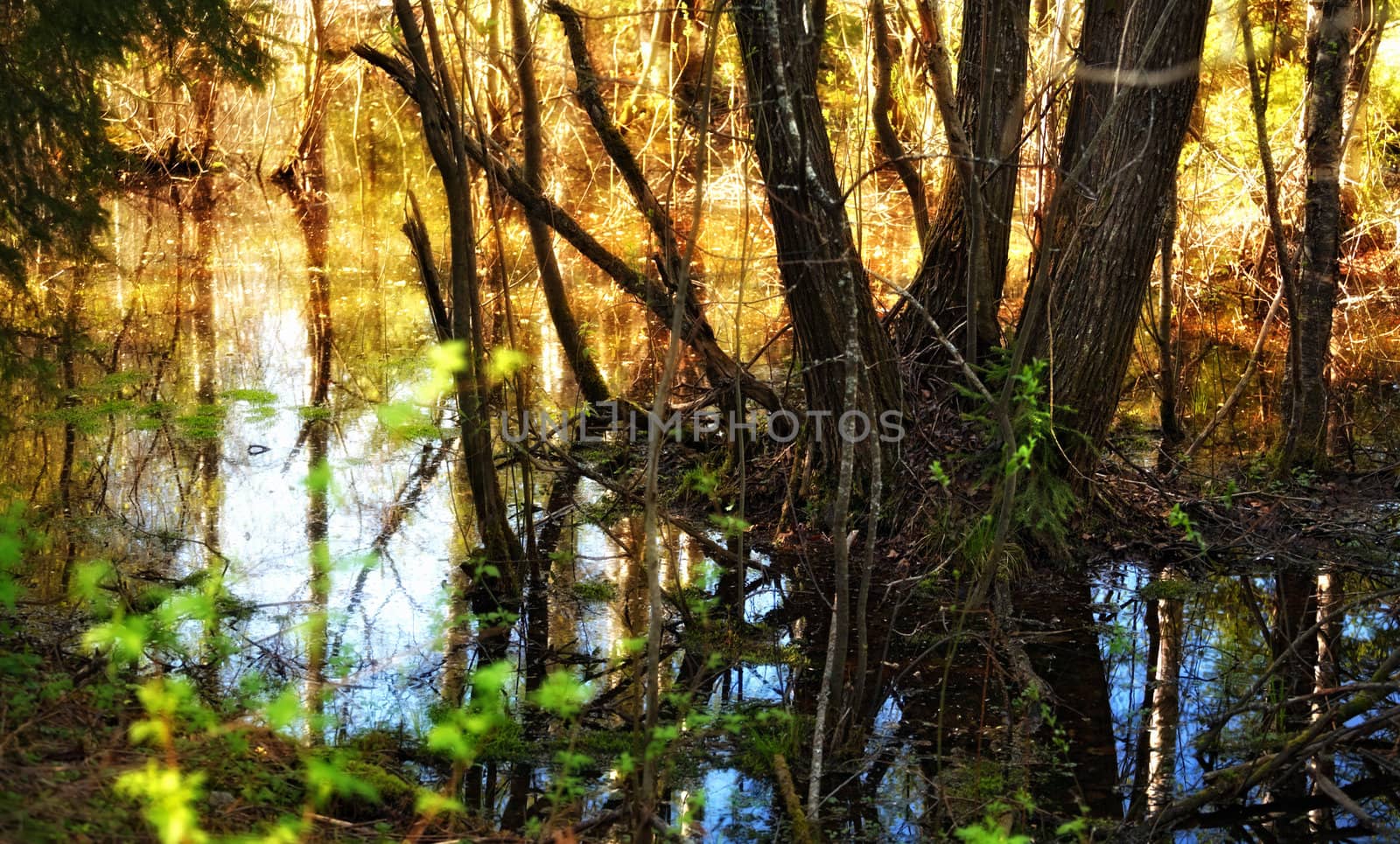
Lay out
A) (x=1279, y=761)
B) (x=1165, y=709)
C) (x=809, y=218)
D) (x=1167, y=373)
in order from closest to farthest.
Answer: (x=1279, y=761)
(x=809, y=218)
(x=1165, y=709)
(x=1167, y=373)

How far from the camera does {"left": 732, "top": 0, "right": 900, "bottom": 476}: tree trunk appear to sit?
481cm

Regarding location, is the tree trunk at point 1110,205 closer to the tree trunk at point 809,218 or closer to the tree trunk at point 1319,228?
the tree trunk at point 809,218

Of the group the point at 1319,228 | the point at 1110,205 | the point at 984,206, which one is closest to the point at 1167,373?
the point at 1319,228

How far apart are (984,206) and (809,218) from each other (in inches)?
95.7

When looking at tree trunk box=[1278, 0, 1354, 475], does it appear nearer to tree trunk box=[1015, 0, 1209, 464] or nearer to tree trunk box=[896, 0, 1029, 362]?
tree trunk box=[1015, 0, 1209, 464]

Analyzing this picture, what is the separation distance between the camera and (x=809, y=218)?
185 inches

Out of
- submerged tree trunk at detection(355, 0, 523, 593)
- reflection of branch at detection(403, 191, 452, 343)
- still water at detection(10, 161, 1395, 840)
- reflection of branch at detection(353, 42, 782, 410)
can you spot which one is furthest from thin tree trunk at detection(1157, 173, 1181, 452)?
reflection of branch at detection(403, 191, 452, 343)

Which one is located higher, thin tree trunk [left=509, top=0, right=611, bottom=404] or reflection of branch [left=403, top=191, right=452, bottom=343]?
thin tree trunk [left=509, top=0, right=611, bottom=404]

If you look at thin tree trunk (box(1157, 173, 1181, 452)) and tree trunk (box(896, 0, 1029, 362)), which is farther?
thin tree trunk (box(1157, 173, 1181, 452))

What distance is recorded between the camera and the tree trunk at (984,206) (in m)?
6.78

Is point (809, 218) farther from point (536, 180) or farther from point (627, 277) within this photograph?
point (536, 180)

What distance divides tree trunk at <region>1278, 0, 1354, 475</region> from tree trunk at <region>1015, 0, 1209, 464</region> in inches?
38.7

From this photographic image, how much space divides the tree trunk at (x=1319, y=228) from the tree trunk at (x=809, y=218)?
92.7 inches

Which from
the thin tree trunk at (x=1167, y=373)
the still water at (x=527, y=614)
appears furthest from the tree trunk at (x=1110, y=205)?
the thin tree trunk at (x=1167, y=373)
